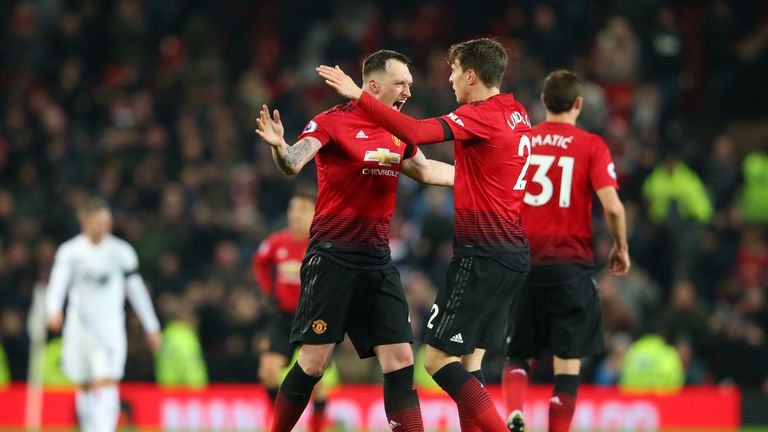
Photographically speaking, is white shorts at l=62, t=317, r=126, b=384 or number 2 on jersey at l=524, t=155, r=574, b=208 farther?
white shorts at l=62, t=317, r=126, b=384

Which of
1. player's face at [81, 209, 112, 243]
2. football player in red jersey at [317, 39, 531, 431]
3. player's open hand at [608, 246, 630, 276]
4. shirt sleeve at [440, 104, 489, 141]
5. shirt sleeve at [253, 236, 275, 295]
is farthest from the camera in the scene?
player's face at [81, 209, 112, 243]

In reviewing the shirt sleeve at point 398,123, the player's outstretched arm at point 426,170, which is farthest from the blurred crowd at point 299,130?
the shirt sleeve at point 398,123

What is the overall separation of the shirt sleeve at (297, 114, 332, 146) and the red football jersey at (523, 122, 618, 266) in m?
1.75

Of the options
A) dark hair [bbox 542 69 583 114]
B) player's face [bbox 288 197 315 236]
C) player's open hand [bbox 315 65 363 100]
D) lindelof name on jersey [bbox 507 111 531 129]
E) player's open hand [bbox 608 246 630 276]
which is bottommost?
player's open hand [bbox 608 246 630 276]

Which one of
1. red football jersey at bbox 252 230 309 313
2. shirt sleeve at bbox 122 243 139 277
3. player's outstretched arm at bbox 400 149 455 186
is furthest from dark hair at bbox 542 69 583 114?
shirt sleeve at bbox 122 243 139 277

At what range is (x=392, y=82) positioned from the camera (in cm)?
782

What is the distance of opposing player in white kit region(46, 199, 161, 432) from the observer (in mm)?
12680

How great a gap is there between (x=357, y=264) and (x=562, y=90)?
2.11 meters

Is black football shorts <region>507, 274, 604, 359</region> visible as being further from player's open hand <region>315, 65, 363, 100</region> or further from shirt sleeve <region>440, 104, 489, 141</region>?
player's open hand <region>315, 65, 363, 100</region>

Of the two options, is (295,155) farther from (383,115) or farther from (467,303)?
(467,303)

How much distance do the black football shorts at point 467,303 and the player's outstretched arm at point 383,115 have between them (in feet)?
3.05

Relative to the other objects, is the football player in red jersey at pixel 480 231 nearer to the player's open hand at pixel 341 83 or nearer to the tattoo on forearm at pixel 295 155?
the player's open hand at pixel 341 83

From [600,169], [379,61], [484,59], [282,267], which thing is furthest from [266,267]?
[484,59]

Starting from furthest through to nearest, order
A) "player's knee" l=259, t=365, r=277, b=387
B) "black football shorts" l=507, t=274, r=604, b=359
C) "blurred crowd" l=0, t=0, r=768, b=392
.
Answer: "blurred crowd" l=0, t=0, r=768, b=392, "player's knee" l=259, t=365, r=277, b=387, "black football shorts" l=507, t=274, r=604, b=359
